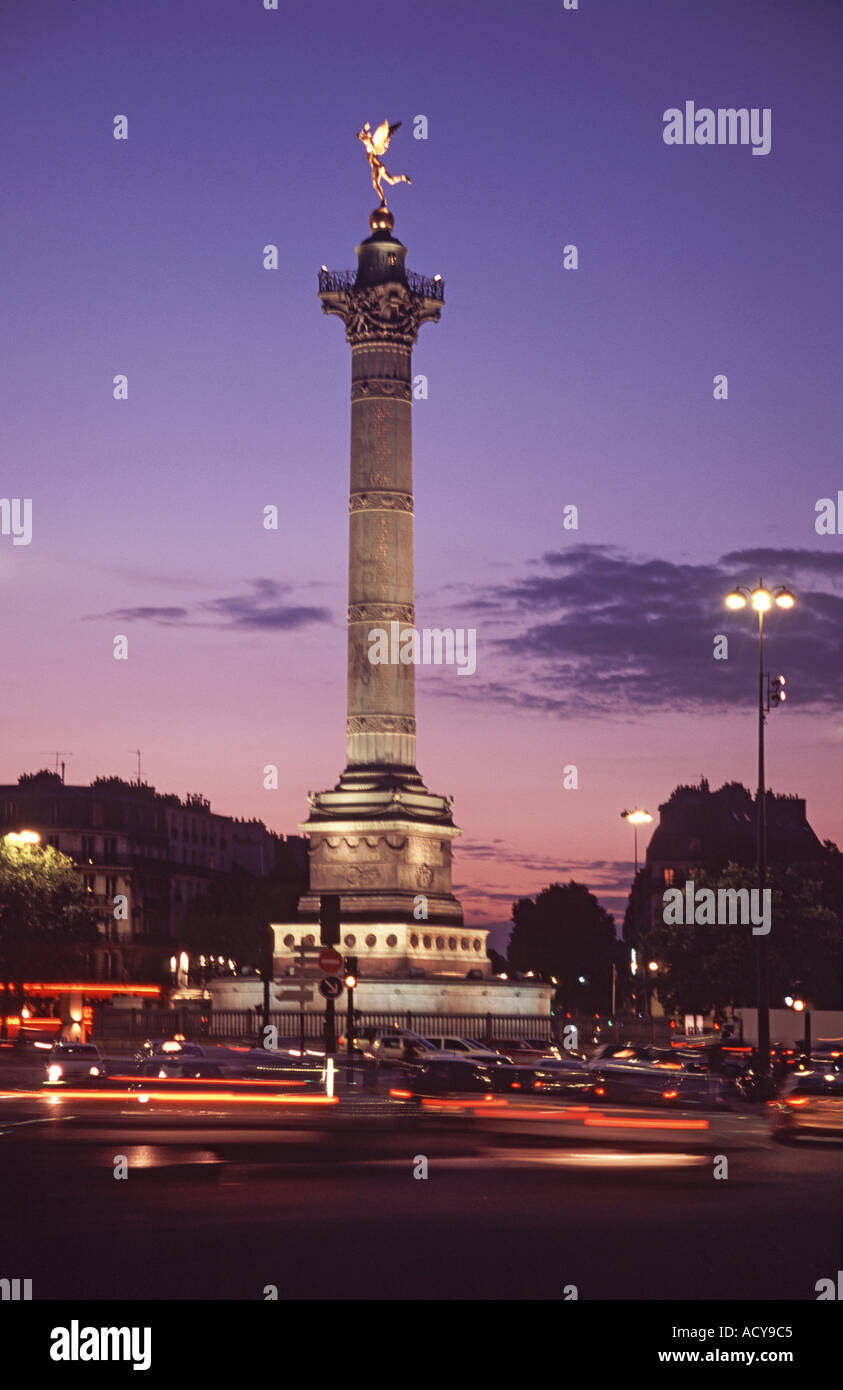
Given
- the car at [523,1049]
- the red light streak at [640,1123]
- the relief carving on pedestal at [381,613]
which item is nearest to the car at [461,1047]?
the car at [523,1049]

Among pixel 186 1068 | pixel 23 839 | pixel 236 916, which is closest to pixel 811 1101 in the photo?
pixel 186 1068

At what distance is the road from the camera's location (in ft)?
42.5

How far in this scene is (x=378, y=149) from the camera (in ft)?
260

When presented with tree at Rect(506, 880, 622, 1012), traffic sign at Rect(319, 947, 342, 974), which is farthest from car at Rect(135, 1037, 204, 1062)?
tree at Rect(506, 880, 622, 1012)

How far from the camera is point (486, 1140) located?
1041 inches

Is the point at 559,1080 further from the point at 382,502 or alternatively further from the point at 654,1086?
the point at 382,502

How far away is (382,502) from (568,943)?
90167mm

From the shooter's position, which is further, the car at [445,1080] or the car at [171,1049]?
the car at [171,1049]

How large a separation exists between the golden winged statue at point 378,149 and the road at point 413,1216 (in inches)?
2328

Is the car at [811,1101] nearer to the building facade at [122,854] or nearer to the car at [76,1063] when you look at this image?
the car at [76,1063]

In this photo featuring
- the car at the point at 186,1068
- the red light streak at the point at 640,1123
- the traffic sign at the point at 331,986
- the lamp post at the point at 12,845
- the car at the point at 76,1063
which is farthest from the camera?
the lamp post at the point at 12,845

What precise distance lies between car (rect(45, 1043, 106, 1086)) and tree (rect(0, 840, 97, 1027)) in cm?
2784

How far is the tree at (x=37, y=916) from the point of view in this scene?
75438 millimetres
